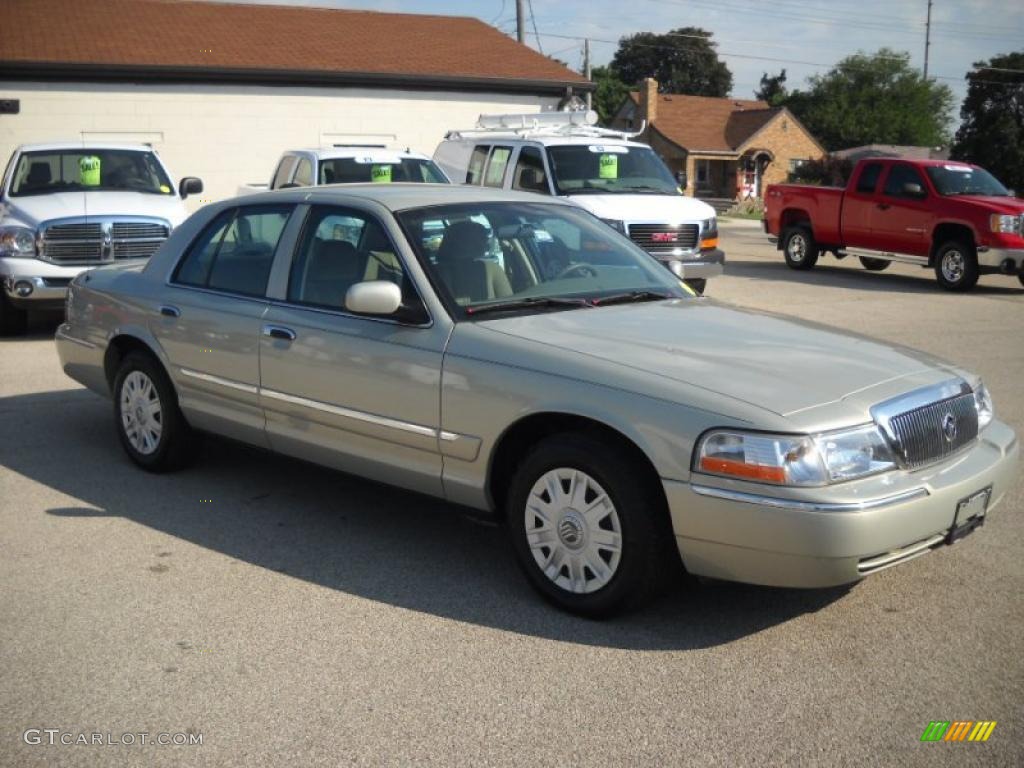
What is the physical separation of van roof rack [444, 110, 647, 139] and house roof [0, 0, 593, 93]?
8.53 m

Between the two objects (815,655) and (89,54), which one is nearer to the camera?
(815,655)

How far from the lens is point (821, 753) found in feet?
11.4

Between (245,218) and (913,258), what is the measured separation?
13.5 metres

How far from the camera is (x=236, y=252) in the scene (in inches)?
243

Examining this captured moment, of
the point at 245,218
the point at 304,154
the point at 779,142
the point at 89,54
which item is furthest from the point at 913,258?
the point at 779,142

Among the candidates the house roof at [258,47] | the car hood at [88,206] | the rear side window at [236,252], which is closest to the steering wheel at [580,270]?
the rear side window at [236,252]

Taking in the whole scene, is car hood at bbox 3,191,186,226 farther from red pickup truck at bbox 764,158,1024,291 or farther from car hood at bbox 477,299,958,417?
red pickup truck at bbox 764,158,1024,291

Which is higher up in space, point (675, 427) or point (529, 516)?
point (675, 427)

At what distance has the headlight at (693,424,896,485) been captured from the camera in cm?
396

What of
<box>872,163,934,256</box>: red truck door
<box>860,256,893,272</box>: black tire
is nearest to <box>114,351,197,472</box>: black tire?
<box>872,163,934,256</box>: red truck door

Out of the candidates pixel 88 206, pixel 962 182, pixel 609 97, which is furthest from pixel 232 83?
pixel 609 97

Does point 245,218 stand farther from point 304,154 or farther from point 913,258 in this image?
point 913,258

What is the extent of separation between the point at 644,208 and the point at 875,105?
70.4m

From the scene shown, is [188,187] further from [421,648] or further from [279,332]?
[421,648]
